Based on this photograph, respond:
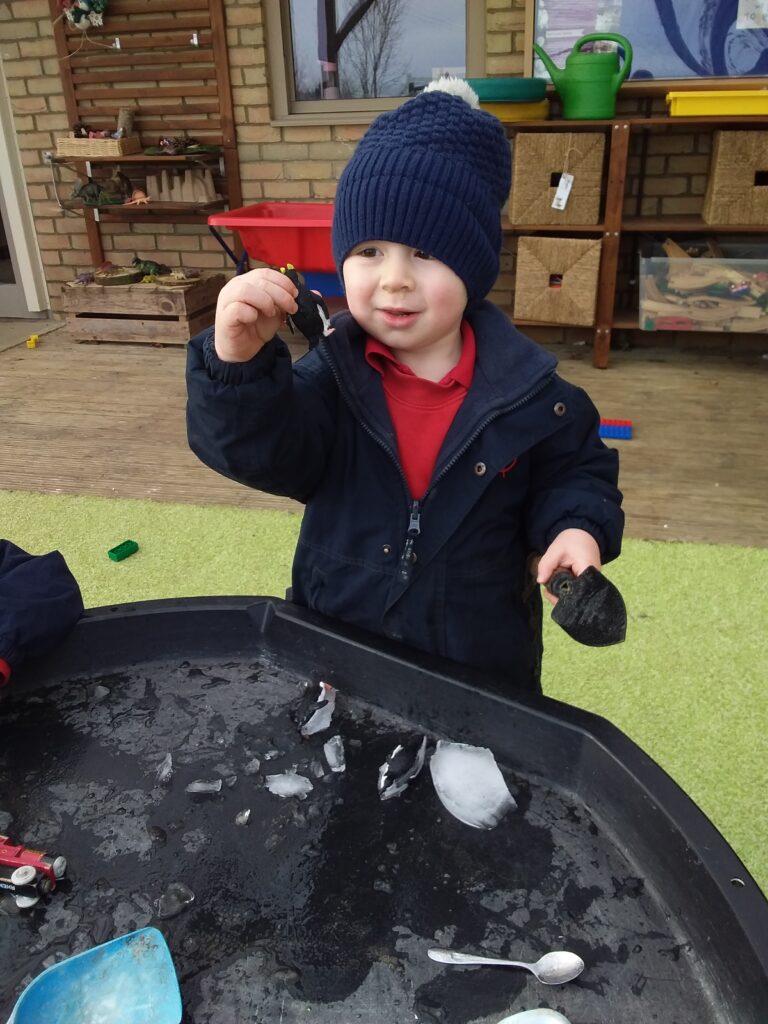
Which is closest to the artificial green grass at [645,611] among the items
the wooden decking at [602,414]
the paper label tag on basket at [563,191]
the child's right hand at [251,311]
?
the wooden decking at [602,414]

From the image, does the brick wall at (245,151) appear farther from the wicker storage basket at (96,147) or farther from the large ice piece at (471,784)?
the large ice piece at (471,784)

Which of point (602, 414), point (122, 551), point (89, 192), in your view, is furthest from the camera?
point (89, 192)

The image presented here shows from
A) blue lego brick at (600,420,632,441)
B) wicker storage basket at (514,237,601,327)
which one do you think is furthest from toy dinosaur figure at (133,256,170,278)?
blue lego brick at (600,420,632,441)

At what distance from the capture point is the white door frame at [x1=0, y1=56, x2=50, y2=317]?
5.39m

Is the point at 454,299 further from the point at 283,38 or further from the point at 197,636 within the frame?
the point at 283,38

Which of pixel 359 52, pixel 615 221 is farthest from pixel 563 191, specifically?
pixel 359 52

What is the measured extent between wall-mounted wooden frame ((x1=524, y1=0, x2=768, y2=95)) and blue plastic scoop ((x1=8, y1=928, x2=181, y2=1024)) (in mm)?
4258

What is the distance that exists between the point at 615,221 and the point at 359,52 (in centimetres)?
180

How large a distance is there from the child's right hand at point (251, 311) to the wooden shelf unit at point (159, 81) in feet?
14.0

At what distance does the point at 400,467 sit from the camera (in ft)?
3.69

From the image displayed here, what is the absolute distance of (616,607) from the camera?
0.88 meters

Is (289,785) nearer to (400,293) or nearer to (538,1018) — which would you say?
(538,1018)

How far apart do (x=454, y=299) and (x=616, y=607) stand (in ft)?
1.42

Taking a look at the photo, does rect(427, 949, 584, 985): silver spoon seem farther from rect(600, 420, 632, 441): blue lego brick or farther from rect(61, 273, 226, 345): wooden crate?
rect(61, 273, 226, 345): wooden crate
